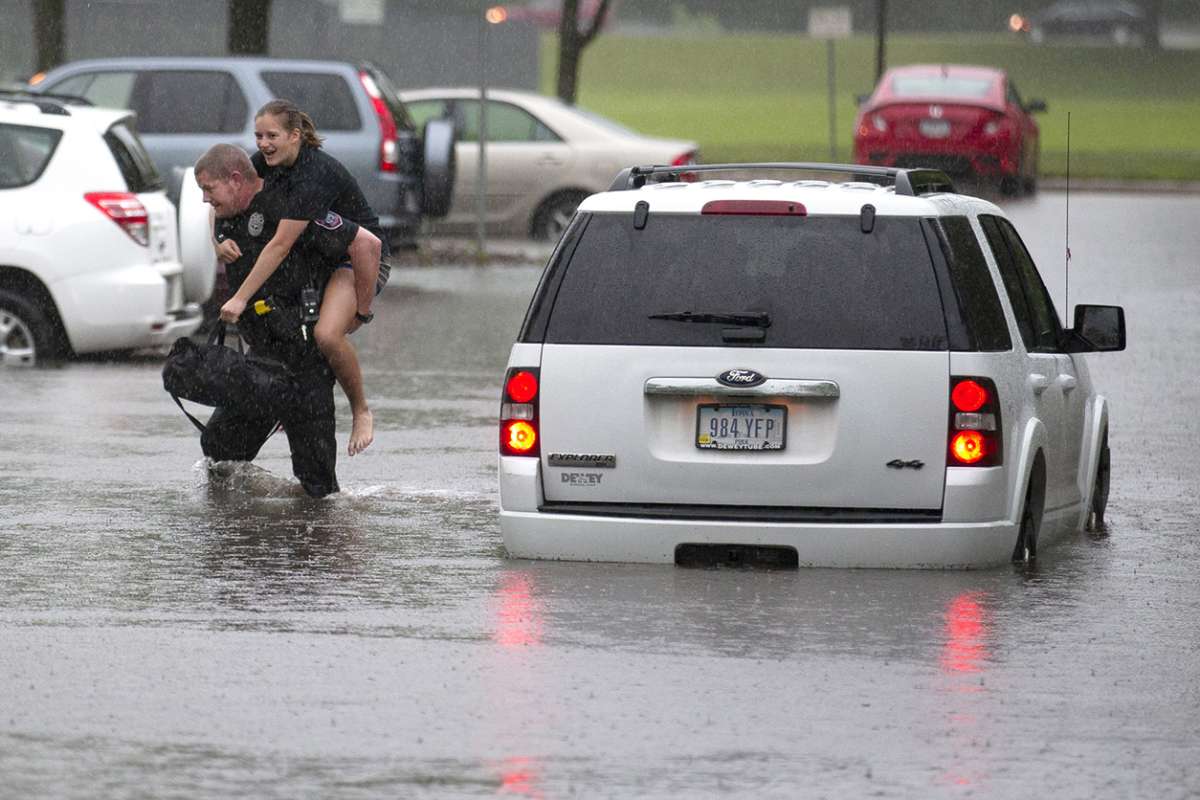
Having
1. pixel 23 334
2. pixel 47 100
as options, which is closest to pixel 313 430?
pixel 23 334

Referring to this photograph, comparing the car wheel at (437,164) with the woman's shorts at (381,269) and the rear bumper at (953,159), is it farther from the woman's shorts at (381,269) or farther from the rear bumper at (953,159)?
the woman's shorts at (381,269)

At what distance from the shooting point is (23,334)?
17031 mm

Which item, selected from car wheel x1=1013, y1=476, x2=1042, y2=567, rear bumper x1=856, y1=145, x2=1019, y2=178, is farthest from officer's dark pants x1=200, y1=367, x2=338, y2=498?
rear bumper x1=856, y1=145, x2=1019, y2=178

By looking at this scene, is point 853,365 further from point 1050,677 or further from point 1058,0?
point 1058,0

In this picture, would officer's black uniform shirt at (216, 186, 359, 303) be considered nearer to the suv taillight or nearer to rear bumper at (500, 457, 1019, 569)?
the suv taillight

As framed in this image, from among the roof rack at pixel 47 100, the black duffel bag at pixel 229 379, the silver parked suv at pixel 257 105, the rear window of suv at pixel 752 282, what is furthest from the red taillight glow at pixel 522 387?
the silver parked suv at pixel 257 105

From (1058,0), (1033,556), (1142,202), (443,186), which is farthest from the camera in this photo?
(1058,0)

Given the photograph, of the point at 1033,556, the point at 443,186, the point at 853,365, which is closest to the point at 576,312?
the point at 853,365

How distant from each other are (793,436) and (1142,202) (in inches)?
1168

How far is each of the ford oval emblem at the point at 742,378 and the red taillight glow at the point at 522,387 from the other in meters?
0.64

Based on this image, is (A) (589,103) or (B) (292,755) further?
(A) (589,103)

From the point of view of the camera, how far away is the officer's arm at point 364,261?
11672 mm

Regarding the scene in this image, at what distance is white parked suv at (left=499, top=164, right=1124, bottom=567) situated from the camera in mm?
9227

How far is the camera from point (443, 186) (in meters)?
24.5
